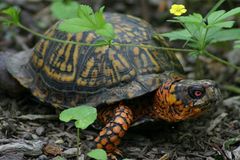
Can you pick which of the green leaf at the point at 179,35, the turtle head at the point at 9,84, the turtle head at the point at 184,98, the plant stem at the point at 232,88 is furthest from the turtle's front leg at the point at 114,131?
the plant stem at the point at 232,88

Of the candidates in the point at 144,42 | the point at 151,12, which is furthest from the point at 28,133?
the point at 151,12

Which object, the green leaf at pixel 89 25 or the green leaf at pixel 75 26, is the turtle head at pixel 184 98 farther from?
the green leaf at pixel 75 26

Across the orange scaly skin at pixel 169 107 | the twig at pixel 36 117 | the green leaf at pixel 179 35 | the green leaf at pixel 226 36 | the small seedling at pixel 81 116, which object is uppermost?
the green leaf at pixel 179 35

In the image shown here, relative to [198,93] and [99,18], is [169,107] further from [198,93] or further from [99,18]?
[99,18]

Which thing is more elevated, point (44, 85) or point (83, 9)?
point (83, 9)

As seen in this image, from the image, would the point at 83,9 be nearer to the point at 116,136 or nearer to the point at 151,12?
the point at 116,136

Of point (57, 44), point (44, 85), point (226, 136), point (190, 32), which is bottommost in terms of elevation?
point (226, 136)

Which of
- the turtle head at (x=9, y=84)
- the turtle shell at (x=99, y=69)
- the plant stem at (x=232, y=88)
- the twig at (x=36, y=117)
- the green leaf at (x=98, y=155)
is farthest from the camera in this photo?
the plant stem at (x=232, y=88)
